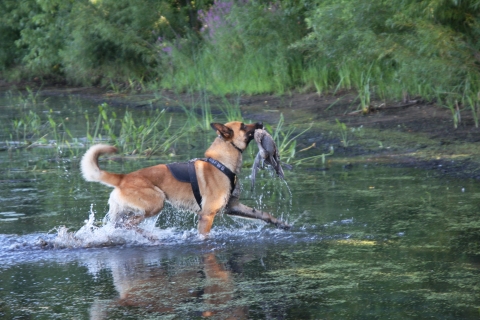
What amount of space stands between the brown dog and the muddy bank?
3.13 meters

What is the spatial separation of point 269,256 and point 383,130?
6683 mm

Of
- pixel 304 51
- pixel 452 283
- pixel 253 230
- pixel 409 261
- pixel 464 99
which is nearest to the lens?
pixel 452 283

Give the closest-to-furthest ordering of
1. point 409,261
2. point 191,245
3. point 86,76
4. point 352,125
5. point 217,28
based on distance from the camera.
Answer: point 409,261, point 191,245, point 352,125, point 217,28, point 86,76

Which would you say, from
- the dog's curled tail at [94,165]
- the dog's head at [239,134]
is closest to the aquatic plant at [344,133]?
the dog's head at [239,134]

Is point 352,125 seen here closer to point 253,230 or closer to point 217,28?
point 253,230

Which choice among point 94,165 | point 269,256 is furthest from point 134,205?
point 269,256

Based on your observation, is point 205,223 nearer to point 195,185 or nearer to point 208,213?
point 208,213

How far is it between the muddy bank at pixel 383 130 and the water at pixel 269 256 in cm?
76

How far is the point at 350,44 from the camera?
13.8 meters

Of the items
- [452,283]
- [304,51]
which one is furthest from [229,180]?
[304,51]

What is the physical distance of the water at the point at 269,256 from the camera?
4926mm

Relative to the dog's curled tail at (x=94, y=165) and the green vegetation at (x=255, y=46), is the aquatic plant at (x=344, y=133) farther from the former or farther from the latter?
the dog's curled tail at (x=94, y=165)

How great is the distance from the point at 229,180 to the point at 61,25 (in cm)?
2201

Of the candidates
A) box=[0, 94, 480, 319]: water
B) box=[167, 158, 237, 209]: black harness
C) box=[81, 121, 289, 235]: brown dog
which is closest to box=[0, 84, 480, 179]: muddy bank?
box=[0, 94, 480, 319]: water
